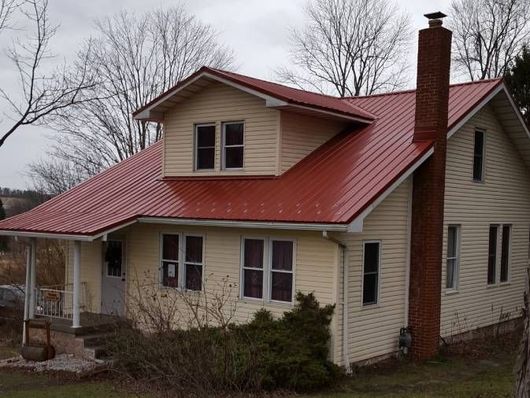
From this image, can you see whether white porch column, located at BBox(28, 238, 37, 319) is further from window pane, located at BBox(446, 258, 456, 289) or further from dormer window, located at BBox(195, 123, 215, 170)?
window pane, located at BBox(446, 258, 456, 289)

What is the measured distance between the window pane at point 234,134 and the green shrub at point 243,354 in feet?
16.0

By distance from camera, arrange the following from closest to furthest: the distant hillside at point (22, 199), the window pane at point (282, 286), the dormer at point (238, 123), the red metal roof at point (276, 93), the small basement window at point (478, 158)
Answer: the window pane at point (282, 286)
the red metal roof at point (276, 93)
the dormer at point (238, 123)
the small basement window at point (478, 158)
the distant hillside at point (22, 199)

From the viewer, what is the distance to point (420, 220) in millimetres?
14047

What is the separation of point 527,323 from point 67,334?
1207 cm

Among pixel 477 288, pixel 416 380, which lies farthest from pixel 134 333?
pixel 477 288

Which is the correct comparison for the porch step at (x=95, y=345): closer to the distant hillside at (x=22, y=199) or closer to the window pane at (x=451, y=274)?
the window pane at (x=451, y=274)

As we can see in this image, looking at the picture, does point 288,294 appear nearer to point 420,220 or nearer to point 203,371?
point 420,220

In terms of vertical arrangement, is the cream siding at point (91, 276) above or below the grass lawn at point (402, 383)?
above

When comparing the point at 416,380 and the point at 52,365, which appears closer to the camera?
the point at 416,380

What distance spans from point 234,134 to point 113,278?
5.29 m

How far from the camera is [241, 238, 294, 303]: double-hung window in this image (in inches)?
514

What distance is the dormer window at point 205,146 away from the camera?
16.0 metres

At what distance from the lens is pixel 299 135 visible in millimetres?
14969

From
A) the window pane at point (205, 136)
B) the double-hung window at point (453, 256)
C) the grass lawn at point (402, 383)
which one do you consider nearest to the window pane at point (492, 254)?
the double-hung window at point (453, 256)
